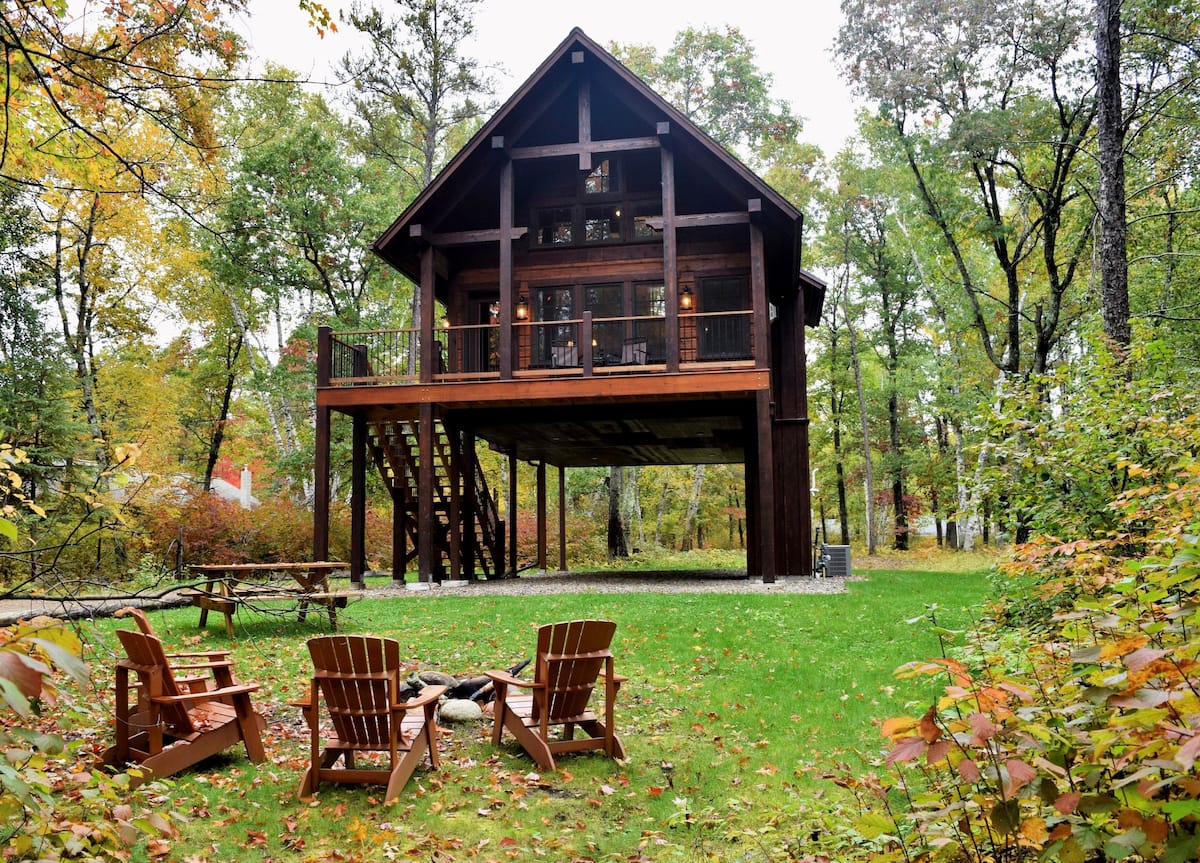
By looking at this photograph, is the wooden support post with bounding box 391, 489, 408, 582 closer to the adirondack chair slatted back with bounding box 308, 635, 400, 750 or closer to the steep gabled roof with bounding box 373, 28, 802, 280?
the steep gabled roof with bounding box 373, 28, 802, 280

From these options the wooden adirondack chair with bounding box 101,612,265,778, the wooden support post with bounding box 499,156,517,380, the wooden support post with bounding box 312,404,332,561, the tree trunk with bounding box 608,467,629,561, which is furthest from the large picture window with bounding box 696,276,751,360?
the wooden adirondack chair with bounding box 101,612,265,778

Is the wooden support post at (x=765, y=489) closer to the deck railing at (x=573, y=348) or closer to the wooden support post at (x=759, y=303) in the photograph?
the wooden support post at (x=759, y=303)

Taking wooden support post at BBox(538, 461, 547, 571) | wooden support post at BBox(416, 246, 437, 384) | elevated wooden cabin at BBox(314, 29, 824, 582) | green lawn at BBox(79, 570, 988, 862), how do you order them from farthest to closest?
wooden support post at BBox(538, 461, 547, 571) → wooden support post at BBox(416, 246, 437, 384) → elevated wooden cabin at BBox(314, 29, 824, 582) → green lawn at BBox(79, 570, 988, 862)

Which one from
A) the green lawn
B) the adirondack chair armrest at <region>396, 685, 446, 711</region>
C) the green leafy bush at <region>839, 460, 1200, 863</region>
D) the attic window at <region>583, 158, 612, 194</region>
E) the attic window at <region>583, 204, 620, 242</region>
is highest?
the attic window at <region>583, 158, 612, 194</region>

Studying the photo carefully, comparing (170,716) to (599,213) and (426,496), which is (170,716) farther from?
(599,213)

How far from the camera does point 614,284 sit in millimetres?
17000

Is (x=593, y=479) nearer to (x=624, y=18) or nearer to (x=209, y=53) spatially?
(x=624, y=18)

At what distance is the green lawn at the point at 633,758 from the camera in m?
4.39

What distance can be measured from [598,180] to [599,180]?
3 cm

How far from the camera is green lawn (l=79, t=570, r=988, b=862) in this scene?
439 centimetres

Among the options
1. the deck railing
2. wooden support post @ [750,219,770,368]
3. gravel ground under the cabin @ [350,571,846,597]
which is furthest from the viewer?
the deck railing

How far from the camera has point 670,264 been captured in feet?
47.9

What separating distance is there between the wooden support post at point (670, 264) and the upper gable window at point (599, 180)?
2309mm

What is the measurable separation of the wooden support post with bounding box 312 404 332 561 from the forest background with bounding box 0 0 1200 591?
3.39 metres
